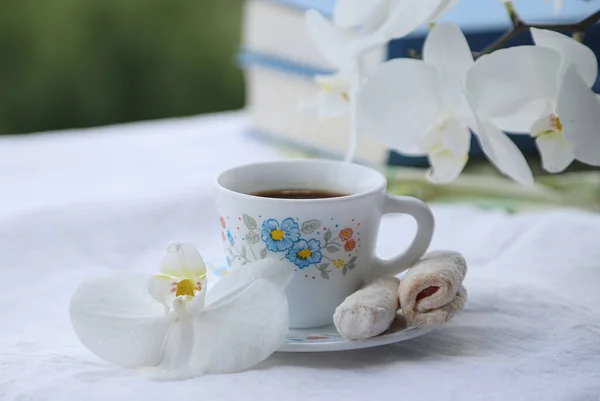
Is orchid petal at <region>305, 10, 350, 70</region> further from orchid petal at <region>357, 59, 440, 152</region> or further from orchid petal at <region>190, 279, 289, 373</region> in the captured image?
orchid petal at <region>190, 279, 289, 373</region>

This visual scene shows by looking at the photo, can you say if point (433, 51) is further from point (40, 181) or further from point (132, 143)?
point (132, 143)

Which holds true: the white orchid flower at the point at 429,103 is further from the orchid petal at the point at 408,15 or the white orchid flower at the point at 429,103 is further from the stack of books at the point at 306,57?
the stack of books at the point at 306,57

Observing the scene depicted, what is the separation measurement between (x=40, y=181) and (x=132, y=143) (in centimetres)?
21

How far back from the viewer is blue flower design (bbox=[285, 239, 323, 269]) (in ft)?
1.58

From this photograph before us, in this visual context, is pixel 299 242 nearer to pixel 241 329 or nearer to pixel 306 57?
pixel 241 329

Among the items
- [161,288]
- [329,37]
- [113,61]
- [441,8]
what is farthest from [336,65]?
[113,61]

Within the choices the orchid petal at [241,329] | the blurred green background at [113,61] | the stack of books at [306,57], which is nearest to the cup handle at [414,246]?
the orchid petal at [241,329]

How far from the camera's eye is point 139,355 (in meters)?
0.44

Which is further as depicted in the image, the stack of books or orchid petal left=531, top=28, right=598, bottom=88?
the stack of books

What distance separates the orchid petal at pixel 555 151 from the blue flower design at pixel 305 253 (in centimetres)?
15

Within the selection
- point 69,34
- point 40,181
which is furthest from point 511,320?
point 69,34

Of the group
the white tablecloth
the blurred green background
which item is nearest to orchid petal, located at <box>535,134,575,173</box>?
the white tablecloth

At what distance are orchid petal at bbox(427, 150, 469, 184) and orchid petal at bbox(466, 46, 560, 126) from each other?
42 mm

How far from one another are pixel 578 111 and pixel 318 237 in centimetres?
16
